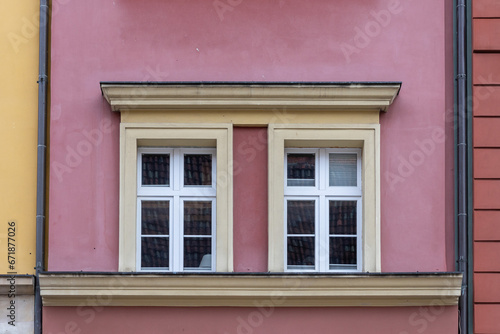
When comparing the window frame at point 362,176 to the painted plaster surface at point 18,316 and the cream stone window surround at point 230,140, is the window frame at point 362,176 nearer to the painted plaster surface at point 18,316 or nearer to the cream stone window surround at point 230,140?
the cream stone window surround at point 230,140

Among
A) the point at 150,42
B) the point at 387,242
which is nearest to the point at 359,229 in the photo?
the point at 387,242

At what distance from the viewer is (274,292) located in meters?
8.99

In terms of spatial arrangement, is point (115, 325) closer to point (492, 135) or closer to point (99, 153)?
point (99, 153)

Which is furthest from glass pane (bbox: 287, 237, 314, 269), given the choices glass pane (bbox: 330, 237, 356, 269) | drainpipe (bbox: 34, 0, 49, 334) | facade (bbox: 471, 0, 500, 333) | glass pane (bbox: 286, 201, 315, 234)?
drainpipe (bbox: 34, 0, 49, 334)

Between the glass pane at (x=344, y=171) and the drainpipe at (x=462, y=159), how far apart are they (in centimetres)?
A: 115

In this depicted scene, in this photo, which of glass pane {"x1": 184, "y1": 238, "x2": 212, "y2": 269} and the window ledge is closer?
the window ledge

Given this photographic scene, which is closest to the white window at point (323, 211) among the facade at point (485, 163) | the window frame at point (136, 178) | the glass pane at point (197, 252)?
the window frame at point (136, 178)

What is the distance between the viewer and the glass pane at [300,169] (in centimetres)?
961

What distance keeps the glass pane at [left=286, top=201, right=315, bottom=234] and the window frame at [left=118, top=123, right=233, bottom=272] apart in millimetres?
719

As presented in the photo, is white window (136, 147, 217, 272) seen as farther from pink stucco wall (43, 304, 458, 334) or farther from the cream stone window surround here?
pink stucco wall (43, 304, 458, 334)

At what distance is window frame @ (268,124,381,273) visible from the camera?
9.25m

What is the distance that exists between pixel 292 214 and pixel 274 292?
3.32 ft

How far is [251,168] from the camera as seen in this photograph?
9.43 meters

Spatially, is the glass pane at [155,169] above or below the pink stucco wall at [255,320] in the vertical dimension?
above
